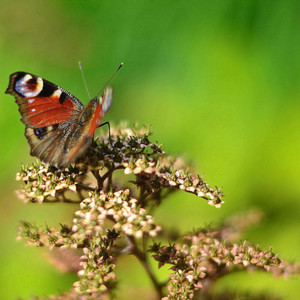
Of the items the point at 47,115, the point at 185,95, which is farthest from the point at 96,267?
the point at 185,95

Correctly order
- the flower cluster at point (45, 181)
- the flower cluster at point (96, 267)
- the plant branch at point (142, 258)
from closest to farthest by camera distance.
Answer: the flower cluster at point (96, 267) < the flower cluster at point (45, 181) < the plant branch at point (142, 258)

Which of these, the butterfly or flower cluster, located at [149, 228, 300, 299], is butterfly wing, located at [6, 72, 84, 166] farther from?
flower cluster, located at [149, 228, 300, 299]

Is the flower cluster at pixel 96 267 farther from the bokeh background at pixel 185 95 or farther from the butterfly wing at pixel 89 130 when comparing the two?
the bokeh background at pixel 185 95

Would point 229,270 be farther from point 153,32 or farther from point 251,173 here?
point 153,32

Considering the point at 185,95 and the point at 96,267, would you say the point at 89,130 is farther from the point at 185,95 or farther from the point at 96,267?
the point at 185,95

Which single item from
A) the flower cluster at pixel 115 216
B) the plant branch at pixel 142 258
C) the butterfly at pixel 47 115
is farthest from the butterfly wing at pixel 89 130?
the plant branch at pixel 142 258
